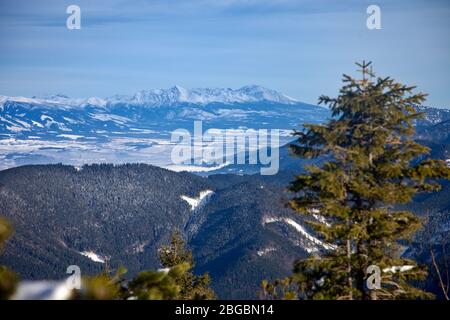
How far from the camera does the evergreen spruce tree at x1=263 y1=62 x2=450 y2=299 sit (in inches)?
872

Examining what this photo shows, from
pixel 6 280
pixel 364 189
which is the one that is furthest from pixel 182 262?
pixel 6 280

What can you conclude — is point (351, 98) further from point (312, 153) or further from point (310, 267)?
point (310, 267)

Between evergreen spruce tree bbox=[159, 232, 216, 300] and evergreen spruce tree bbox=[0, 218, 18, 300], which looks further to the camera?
evergreen spruce tree bbox=[159, 232, 216, 300]

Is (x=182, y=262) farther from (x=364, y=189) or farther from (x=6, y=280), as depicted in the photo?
(x=6, y=280)

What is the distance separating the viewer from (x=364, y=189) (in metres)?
22.1

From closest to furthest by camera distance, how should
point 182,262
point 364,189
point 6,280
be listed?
point 6,280 < point 364,189 < point 182,262

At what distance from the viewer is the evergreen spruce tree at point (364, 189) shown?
872 inches

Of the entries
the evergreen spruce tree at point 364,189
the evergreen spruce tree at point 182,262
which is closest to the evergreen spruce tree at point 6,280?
the evergreen spruce tree at point 364,189

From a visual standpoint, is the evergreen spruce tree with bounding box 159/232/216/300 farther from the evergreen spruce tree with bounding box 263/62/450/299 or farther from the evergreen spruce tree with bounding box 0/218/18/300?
the evergreen spruce tree with bounding box 0/218/18/300

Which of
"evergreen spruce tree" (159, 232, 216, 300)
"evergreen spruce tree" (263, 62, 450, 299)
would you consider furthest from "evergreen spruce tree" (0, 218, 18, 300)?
"evergreen spruce tree" (159, 232, 216, 300)

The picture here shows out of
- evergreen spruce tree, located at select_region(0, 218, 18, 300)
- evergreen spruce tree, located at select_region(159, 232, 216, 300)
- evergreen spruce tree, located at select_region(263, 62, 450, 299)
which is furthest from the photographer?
evergreen spruce tree, located at select_region(159, 232, 216, 300)

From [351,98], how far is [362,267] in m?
6.10

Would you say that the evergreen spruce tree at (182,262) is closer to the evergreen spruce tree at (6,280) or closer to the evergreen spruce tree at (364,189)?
the evergreen spruce tree at (364,189)
